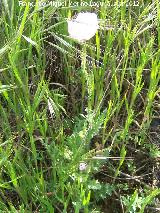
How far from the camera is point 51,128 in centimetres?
116

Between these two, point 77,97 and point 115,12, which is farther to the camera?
point 77,97

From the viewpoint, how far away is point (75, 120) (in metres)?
1.22

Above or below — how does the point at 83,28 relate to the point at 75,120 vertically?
above

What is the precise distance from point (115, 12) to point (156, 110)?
0.33m

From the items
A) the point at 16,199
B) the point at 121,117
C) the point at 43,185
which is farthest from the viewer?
the point at 121,117

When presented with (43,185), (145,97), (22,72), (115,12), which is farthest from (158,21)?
(43,185)

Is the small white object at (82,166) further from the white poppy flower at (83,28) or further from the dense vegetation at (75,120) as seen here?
the white poppy flower at (83,28)

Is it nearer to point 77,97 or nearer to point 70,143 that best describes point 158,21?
point 77,97

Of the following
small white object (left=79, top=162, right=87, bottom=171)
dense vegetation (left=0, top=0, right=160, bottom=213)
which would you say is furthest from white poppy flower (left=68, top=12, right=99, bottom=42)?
small white object (left=79, top=162, right=87, bottom=171)

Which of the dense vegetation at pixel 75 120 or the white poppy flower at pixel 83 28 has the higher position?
the white poppy flower at pixel 83 28

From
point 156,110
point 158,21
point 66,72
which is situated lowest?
point 156,110

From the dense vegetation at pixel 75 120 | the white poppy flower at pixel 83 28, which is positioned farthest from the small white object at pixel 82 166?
the white poppy flower at pixel 83 28

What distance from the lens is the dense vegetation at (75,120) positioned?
39.2 inches

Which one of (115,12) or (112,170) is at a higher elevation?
(115,12)
